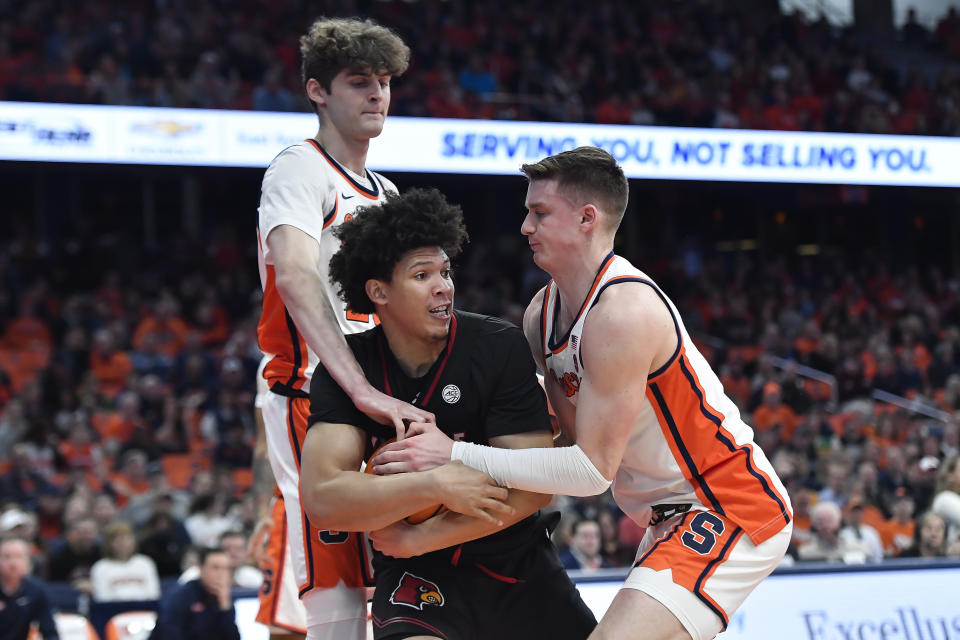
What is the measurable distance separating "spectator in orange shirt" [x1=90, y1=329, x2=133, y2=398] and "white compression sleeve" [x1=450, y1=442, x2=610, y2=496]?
34.6ft

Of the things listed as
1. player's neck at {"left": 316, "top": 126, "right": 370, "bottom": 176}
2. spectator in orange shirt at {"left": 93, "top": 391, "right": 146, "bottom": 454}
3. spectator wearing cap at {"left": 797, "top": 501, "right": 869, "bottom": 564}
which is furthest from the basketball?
spectator in orange shirt at {"left": 93, "top": 391, "right": 146, "bottom": 454}

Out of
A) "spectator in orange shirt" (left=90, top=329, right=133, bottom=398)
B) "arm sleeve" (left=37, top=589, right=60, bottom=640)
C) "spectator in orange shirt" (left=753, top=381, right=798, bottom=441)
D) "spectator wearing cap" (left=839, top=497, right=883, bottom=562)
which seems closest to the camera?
"arm sleeve" (left=37, top=589, right=60, bottom=640)

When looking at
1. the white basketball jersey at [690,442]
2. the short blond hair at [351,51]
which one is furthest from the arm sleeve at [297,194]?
the white basketball jersey at [690,442]

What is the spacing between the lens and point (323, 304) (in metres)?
3.68

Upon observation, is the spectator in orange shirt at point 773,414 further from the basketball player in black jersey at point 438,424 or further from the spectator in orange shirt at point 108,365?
the basketball player in black jersey at point 438,424

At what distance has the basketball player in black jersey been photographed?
3426 millimetres

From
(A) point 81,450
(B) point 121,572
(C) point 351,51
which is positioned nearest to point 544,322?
(C) point 351,51

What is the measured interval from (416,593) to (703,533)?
0.92 meters

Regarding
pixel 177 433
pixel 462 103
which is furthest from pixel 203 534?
pixel 462 103

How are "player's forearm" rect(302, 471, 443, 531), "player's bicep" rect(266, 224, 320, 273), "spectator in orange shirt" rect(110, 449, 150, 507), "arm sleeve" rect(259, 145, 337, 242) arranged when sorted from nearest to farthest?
"player's forearm" rect(302, 471, 443, 531) → "player's bicep" rect(266, 224, 320, 273) → "arm sleeve" rect(259, 145, 337, 242) → "spectator in orange shirt" rect(110, 449, 150, 507)

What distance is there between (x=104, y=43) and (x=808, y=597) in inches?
466

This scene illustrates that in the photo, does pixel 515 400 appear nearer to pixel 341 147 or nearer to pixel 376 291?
pixel 376 291

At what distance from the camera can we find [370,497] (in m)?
3.32

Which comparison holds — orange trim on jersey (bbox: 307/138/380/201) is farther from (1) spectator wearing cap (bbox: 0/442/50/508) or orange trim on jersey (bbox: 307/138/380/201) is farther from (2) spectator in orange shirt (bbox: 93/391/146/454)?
(2) spectator in orange shirt (bbox: 93/391/146/454)
